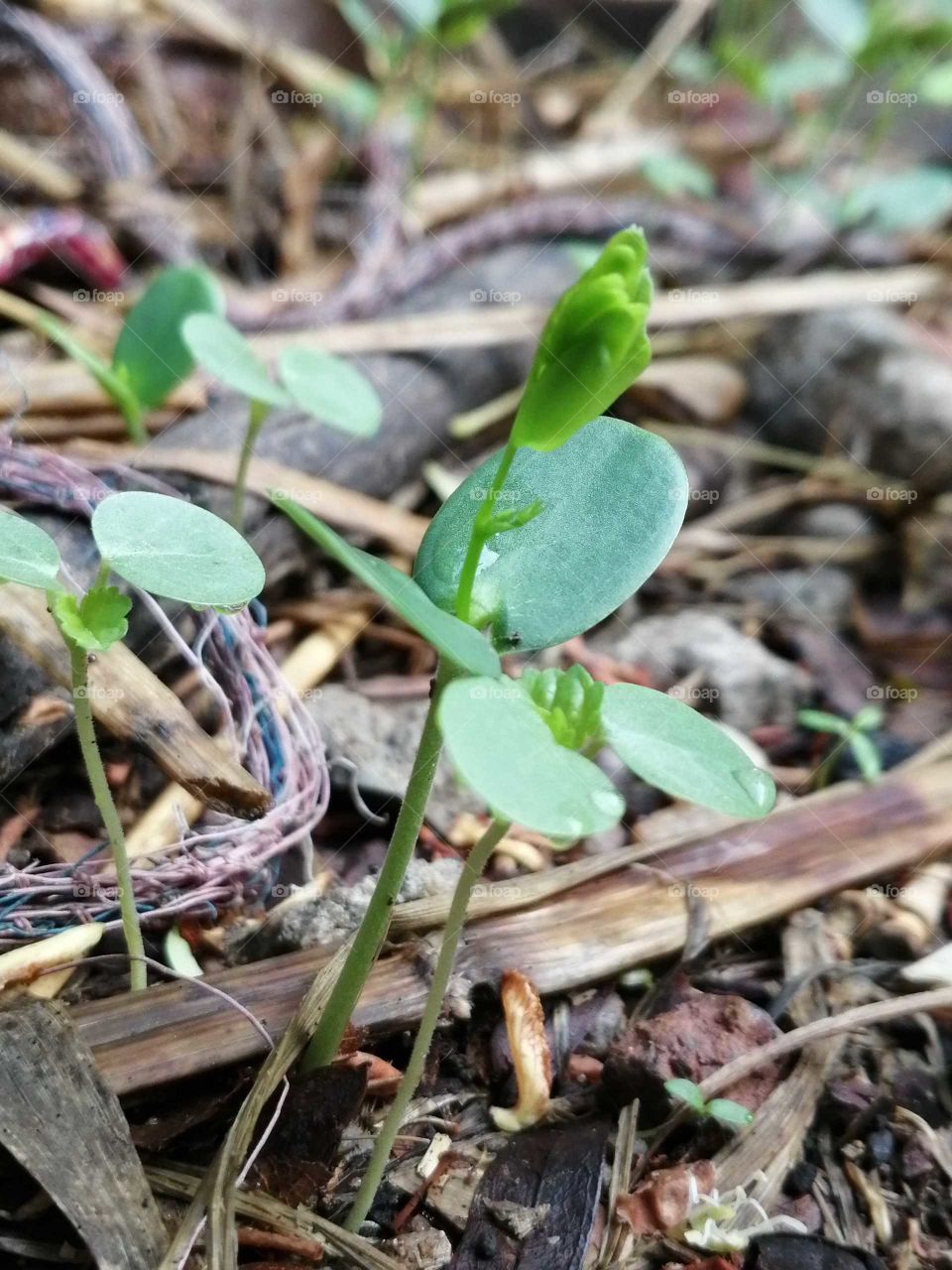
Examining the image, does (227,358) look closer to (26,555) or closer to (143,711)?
(143,711)

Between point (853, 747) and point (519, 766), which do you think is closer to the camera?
point (519, 766)

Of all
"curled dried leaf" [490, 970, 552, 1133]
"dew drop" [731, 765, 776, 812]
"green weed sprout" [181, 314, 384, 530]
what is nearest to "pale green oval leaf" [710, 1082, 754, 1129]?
"curled dried leaf" [490, 970, 552, 1133]

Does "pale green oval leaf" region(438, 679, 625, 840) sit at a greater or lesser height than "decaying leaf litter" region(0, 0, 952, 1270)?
greater

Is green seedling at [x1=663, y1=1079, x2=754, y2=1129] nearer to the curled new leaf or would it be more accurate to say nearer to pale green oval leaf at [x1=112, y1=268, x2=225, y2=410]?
the curled new leaf

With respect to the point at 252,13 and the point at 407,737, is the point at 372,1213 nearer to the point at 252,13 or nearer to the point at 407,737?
the point at 407,737

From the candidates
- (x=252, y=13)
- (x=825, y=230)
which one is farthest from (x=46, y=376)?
(x=825, y=230)

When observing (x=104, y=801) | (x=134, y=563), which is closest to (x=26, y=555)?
(x=134, y=563)
